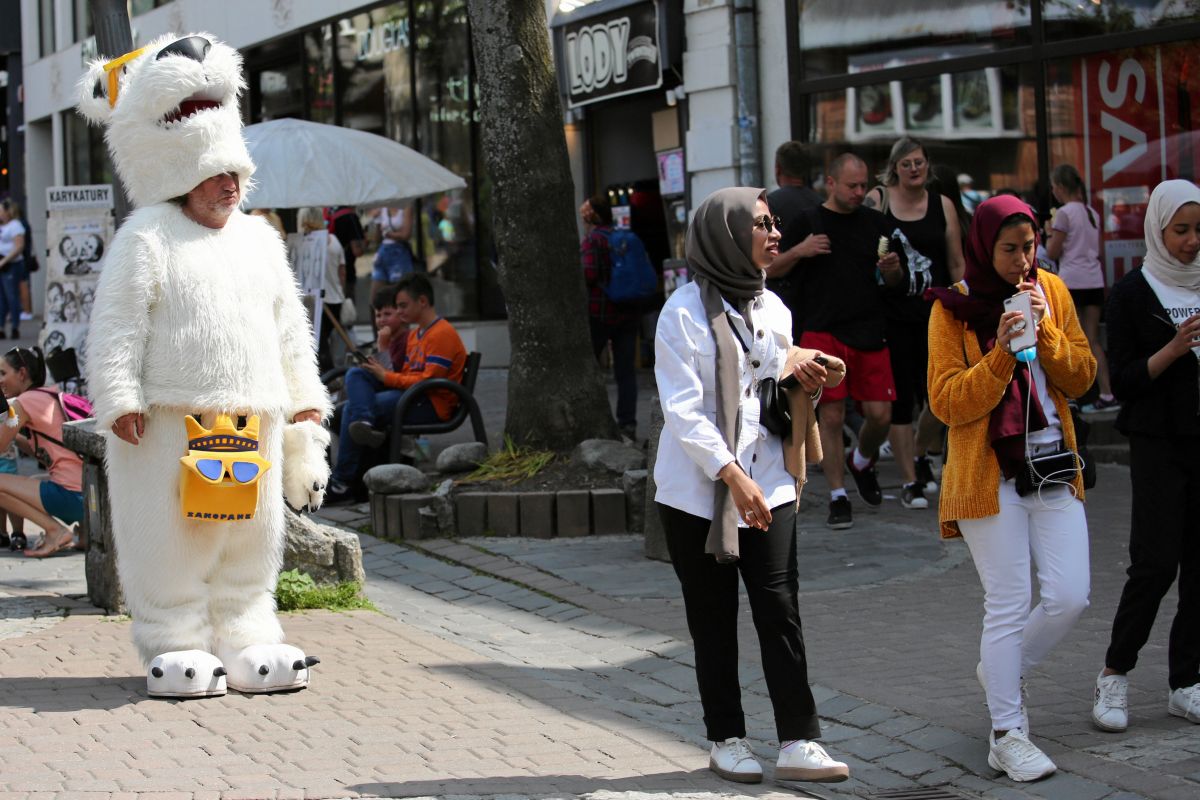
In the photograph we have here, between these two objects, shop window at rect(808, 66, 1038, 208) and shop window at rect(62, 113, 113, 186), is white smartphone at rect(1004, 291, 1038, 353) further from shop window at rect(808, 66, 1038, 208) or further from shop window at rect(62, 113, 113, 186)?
shop window at rect(62, 113, 113, 186)

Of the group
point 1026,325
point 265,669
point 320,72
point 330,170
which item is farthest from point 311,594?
point 320,72

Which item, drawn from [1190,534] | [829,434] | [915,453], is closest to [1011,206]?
[1190,534]

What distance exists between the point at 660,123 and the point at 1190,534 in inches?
418

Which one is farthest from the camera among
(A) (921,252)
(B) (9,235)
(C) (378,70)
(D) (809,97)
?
(B) (9,235)

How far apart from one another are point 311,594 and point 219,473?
5.78 feet

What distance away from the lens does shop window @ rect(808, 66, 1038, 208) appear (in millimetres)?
12203

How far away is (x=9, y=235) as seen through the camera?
23531 millimetres

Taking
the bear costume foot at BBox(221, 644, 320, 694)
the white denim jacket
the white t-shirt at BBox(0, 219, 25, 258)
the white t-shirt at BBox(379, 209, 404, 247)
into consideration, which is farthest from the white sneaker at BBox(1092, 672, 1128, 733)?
Answer: the white t-shirt at BBox(0, 219, 25, 258)

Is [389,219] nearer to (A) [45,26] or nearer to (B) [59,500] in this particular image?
(B) [59,500]

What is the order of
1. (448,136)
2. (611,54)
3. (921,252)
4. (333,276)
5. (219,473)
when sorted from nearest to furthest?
(219,473), (921,252), (333,276), (611,54), (448,136)

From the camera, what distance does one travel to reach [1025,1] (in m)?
12.0

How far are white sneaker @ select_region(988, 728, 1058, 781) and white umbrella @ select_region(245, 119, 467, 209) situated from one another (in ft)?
27.8

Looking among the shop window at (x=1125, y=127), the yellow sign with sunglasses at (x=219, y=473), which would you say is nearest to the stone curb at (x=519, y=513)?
the yellow sign with sunglasses at (x=219, y=473)

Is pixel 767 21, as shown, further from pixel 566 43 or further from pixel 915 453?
pixel 915 453
